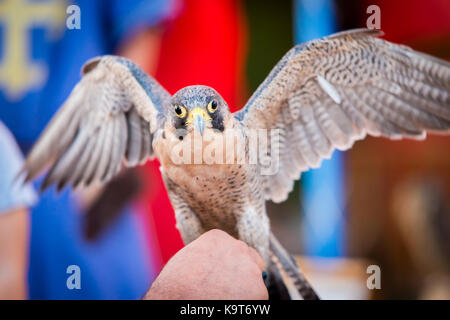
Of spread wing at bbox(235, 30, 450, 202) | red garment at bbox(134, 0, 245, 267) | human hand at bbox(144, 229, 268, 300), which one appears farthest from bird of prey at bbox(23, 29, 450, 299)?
red garment at bbox(134, 0, 245, 267)

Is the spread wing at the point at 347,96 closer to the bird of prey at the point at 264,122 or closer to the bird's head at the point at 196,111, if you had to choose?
the bird of prey at the point at 264,122

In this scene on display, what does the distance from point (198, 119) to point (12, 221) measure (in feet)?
4.36

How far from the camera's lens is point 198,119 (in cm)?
114

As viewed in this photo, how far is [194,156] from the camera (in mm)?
1242

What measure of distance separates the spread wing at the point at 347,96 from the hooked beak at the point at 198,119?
304 millimetres

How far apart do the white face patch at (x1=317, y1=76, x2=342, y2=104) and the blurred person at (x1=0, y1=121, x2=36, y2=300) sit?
1407mm

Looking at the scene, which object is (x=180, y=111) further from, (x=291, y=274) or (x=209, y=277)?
(x=291, y=274)

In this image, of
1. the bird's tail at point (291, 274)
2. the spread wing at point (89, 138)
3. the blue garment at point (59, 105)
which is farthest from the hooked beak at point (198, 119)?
the blue garment at point (59, 105)

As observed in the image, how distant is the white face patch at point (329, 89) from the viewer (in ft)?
4.86

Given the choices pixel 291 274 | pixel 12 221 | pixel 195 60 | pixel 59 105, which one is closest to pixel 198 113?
pixel 291 274

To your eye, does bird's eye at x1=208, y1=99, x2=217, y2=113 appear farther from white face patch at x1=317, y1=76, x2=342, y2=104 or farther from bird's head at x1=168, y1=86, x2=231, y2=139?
white face patch at x1=317, y1=76, x2=342, y2=104

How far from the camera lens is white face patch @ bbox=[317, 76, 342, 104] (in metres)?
1.48
